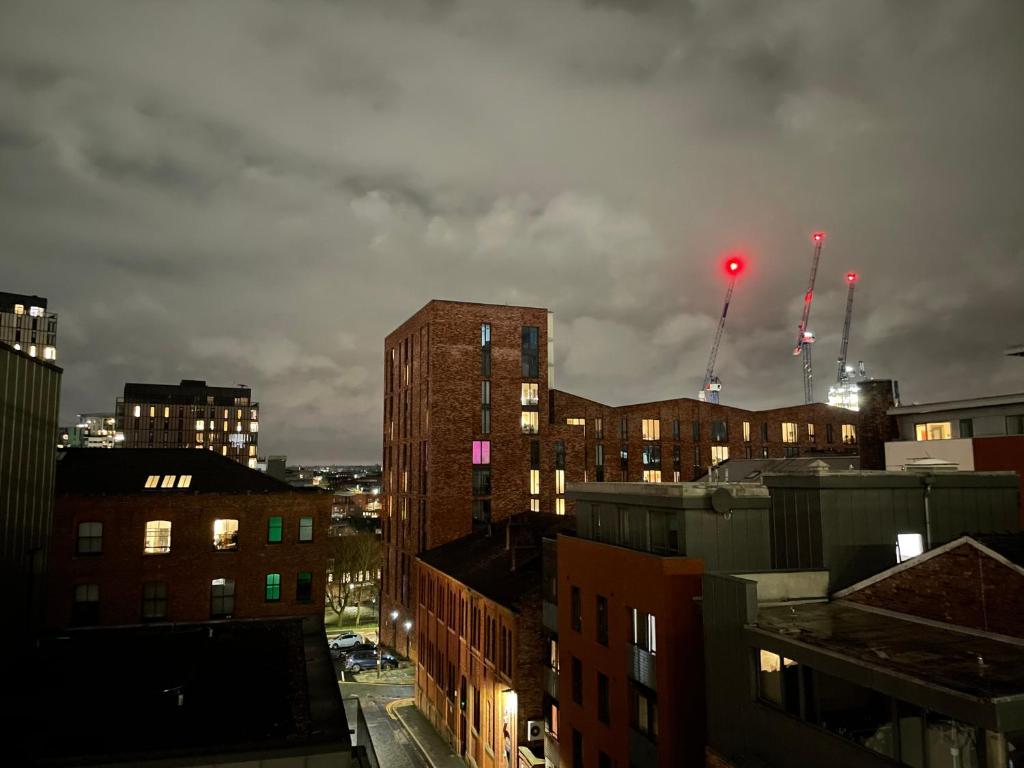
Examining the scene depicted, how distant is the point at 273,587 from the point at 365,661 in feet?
82.1

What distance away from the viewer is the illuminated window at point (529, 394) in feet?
211

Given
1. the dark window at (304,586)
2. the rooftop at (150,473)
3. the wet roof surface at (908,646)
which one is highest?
Answer: the rooftop at (150,473)

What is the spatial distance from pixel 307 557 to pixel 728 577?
24584 millimetres

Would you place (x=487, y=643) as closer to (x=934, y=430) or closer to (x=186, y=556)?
(x=186, y=556)

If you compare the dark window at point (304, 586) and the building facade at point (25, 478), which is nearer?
the building facade at point (25, 478)

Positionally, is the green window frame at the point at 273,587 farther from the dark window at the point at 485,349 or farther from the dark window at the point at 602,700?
the dark window at the point at 485,349

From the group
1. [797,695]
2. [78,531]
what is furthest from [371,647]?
[797,695]

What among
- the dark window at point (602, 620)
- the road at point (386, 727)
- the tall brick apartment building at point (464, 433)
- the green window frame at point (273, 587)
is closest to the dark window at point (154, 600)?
the green window frame at point (273, 587)

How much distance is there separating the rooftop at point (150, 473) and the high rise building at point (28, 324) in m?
105

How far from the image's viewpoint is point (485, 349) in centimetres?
6331

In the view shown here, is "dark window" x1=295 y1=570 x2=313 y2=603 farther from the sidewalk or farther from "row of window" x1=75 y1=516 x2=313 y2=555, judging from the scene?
the sidewalk

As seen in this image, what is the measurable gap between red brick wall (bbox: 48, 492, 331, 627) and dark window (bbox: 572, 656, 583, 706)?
574 inches

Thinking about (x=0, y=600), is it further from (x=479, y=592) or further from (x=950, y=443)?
(x=950, y=443)

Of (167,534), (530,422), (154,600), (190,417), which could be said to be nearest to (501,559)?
(167,534)
